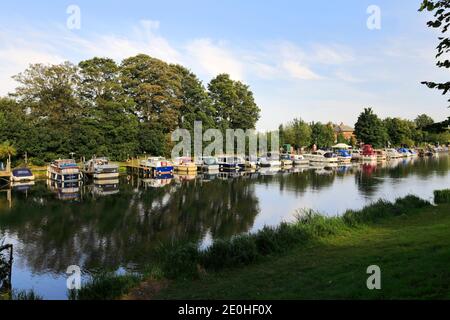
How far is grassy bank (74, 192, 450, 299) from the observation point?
7.69 m

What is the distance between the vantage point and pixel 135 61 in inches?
2211

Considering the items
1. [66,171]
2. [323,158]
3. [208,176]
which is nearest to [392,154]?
[323,158]

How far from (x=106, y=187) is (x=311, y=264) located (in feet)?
87.0

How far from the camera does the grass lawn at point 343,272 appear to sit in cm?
727

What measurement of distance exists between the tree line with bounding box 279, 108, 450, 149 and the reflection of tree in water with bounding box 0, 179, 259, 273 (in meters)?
45.8


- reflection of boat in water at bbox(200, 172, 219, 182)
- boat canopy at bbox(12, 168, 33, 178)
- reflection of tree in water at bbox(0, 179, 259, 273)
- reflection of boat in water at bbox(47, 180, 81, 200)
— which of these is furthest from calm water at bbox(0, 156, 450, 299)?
boat canopy at bbox(12, 168, 33, 178)

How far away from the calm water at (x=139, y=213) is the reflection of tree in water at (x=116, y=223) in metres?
0.04

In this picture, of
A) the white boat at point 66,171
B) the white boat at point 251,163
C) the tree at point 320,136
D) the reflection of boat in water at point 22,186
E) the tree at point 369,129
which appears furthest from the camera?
the tree at point 369,129

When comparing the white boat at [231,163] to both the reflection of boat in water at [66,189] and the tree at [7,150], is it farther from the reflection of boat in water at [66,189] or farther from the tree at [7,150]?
the tree at [7,150]

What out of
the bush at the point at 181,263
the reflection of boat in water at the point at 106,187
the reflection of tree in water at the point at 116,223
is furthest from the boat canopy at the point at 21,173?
the bush at the point at 181,263

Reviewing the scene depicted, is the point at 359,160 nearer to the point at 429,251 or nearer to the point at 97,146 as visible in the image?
the point at 97,146

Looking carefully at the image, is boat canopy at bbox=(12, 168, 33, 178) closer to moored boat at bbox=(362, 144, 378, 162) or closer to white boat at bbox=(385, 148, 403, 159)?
moored boat at bbox=(362, 144, 378, 162)

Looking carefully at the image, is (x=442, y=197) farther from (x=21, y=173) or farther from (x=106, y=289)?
(x=21, y=173)

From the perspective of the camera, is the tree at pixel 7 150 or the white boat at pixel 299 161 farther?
the white boat at pixel 299 161
